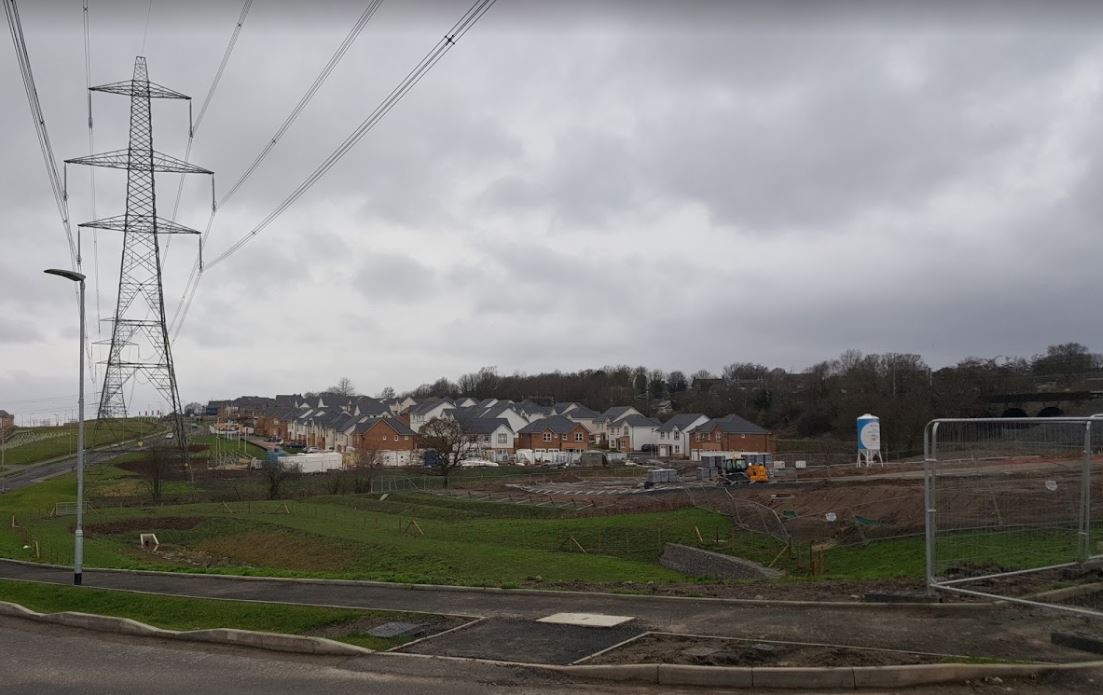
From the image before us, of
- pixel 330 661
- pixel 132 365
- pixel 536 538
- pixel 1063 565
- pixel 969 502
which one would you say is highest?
pixel 132 365

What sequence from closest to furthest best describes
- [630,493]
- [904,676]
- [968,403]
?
[904,676] → [630,493] → [968,403]

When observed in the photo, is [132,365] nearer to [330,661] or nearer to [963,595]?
[330,661]

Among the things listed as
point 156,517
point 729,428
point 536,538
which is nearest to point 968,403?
point 729,428

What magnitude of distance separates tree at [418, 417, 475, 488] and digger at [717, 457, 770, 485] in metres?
23.5

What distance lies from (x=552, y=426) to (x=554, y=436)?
1.52 meters

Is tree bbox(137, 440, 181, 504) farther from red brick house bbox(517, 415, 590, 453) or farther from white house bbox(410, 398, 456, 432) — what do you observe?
white house bbox(410, 398, 456, 432)

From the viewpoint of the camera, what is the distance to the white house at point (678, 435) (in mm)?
111562

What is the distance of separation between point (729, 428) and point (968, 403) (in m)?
31.1

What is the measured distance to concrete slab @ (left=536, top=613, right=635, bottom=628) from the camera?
12.2 metres

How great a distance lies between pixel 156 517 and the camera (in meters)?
51.7

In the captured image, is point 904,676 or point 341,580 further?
point 341,580

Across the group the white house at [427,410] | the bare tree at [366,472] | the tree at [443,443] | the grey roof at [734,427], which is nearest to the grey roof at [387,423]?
the white house at [427,410]

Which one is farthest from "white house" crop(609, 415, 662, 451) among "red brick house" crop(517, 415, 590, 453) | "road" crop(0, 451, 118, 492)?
"road" crop(0, 451, 118, 492)

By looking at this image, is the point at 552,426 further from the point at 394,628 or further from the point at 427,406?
the point at 394,628
